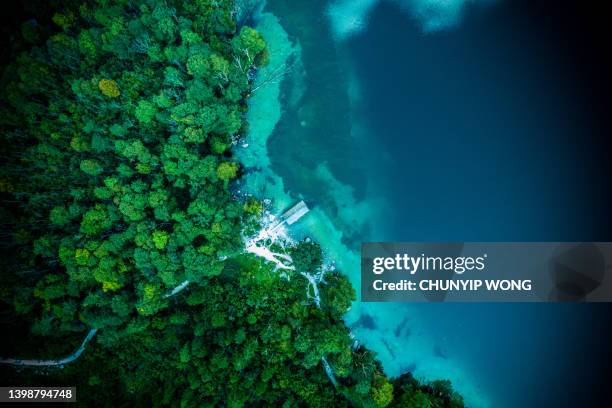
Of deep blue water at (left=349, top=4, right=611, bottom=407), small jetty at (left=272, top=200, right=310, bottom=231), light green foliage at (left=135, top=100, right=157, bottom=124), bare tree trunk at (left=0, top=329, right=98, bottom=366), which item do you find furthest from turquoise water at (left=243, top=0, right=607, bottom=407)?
bare tree trunk at (left=0, top=329, right=98, bottom=366)

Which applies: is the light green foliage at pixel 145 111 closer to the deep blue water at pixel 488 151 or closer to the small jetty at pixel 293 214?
the small jetty at pixel 293 214

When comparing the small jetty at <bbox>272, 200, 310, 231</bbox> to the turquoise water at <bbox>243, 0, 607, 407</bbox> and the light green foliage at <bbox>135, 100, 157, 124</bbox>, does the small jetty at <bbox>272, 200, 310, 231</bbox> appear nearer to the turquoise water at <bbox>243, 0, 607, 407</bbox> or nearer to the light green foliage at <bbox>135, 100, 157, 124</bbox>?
the turquoise water at <bbox>243, 0, 607, 407</bbox>

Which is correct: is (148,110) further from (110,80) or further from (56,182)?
(56,182)

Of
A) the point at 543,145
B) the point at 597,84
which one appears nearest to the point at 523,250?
the point at 543,145

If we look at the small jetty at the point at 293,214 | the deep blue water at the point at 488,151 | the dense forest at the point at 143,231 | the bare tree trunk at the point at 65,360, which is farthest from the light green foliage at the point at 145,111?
the bare tree trunk at the point at 65,360

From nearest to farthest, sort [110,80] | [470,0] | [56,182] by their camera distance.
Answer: [110,80] < [56,182] < [470,0]

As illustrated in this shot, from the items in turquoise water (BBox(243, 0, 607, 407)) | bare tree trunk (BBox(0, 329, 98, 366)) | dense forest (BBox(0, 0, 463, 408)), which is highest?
turquoise water (BBox(243, 0, 607, 407))
